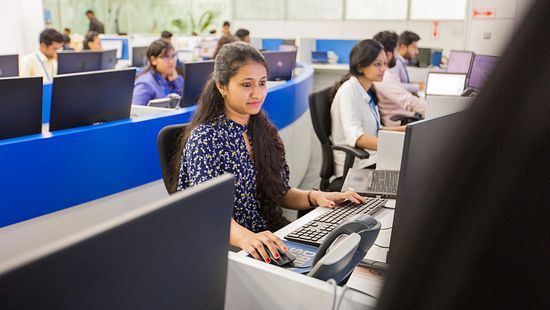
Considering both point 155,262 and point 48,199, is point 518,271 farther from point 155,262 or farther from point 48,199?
point 48,199

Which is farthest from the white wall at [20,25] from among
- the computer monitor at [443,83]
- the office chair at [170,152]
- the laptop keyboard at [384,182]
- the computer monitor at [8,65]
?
the laptop keyboard at [384,182]

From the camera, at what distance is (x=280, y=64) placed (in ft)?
15.8

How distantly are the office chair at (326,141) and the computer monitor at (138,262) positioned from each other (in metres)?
2.19

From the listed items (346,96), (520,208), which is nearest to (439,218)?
(520,208)

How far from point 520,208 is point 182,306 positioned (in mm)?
540

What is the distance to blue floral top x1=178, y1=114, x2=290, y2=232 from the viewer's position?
1735 millimetres

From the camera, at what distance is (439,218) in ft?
0.61

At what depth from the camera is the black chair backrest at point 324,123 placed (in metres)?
2.88

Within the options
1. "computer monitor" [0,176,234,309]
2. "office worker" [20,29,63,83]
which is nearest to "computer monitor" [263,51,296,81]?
"office worker" [20,29,63,83]

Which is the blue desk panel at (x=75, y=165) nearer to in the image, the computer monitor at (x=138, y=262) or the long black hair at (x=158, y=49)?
the long black hair at (x=158, y=49)

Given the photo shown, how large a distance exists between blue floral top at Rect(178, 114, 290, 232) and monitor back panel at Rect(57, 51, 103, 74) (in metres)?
3.41

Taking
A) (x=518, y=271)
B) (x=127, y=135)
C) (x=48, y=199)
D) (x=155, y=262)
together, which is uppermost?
(x=518, y=271)

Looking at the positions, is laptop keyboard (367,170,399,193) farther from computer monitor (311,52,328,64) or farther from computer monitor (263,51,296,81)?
computer monitor (311,52,328,64)

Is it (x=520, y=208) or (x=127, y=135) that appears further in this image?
(x=127, y=135)
